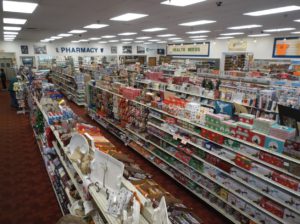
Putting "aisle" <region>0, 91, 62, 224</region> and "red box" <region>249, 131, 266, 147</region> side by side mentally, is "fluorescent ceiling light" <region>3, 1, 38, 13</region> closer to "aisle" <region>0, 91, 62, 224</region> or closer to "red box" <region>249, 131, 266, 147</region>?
"aisle" <region>0, 91, 62, 224</region>

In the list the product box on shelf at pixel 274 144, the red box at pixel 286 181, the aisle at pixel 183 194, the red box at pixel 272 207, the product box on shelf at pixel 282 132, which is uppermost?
the product box on shelf at pixel 282 132

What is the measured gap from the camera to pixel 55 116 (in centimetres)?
446

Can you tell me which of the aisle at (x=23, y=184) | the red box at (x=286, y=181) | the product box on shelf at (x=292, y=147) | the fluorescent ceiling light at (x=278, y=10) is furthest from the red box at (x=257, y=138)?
the fluorescent ceiling light at (x=278, y=10)

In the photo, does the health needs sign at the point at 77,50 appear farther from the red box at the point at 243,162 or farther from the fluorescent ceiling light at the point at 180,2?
the red box at the point at 243,162

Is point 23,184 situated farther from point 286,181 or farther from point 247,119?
point 286,181

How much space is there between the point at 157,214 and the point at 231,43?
1787 centimetres

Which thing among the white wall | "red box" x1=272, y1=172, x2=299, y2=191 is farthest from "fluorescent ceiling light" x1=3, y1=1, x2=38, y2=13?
the white wall

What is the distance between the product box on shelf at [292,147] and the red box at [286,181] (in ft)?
1.14

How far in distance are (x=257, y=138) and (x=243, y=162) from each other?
47 centimetres

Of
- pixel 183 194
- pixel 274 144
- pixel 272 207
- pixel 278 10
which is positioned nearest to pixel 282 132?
pixel 274 144

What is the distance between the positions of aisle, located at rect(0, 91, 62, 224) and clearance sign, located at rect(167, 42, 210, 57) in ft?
51.9

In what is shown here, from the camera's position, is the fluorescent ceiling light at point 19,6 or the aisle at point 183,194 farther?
the fluorescent ceiling light at point 19,6

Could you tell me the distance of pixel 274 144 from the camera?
3.30m

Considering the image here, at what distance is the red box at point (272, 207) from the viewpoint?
3254 millimetres
